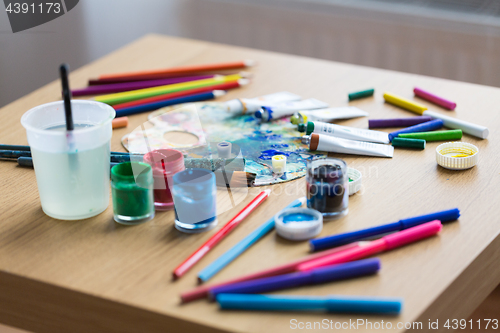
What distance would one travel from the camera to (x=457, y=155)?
28.2 inches

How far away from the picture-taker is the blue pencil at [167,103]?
879 millimetres

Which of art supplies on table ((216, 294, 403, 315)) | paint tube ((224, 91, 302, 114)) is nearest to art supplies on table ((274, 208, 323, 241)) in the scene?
art supplies on table ((216, 294, 403, 315))

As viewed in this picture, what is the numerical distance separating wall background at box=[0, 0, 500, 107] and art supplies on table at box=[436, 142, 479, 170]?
3.21 feet

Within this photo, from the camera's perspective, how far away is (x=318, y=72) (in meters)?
1.05

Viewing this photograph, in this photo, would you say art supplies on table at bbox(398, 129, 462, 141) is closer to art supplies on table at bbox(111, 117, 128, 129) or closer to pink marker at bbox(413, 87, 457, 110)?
pink marker at bbox(413, 87, 457, 110)

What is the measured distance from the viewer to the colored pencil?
1016 millimetres

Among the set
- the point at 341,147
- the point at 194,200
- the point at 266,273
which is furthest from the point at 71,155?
the point at 341,147

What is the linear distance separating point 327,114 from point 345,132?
0.08 meters

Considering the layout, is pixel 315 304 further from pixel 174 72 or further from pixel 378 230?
pixel 174 72

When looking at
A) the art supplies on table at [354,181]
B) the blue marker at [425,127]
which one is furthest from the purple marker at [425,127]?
the art supplies on table at [354,181]

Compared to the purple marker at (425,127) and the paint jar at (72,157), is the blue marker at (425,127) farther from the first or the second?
the paint jar at (72,157)

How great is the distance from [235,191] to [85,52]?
1545 millimetres

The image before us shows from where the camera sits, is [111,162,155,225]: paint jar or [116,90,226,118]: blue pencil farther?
[116,90,226,118]: blue pencil

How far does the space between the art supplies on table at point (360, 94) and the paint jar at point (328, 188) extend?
0.34 metres
